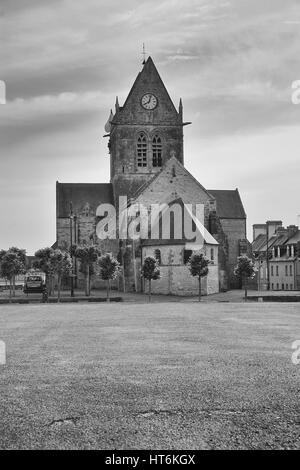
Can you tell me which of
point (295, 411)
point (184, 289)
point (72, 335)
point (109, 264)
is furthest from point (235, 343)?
point (184, 289)

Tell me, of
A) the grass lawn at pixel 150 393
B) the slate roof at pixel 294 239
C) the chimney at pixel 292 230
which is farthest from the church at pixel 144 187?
the grass lawn at pixel 150 393

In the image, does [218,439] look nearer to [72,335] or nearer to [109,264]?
[72,335]

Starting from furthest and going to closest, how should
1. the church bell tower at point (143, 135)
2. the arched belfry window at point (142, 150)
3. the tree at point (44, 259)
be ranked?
the arched belfry window at point (142, 150), the church bell tower at point (143, 135), the tree at point (44, 259)

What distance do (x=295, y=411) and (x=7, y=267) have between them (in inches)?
1790

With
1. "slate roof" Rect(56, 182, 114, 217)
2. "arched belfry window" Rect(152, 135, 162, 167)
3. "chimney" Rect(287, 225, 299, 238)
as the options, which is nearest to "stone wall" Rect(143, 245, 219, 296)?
"arched belfry window" Rect(152, 135, 162, 167)

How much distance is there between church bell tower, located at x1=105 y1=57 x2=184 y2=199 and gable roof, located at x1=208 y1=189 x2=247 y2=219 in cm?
953

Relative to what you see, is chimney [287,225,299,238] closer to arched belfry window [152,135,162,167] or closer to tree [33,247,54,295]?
arched belfry window [152,135,162,167]

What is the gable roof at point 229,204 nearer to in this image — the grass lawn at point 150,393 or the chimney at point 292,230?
the chimney at point 292,230

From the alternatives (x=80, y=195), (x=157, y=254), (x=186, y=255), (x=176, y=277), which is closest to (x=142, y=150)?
(x=80, y=195)

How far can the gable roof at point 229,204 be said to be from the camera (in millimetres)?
77125

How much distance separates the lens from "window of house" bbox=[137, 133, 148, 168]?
236 feet
